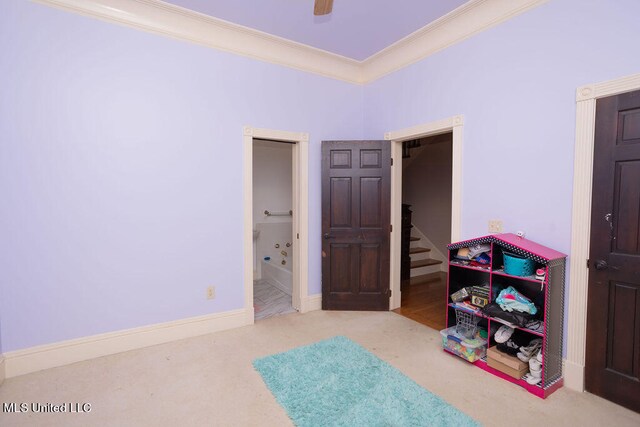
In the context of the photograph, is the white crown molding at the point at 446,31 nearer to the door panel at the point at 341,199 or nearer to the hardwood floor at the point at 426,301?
the door panel at the point at 341,199

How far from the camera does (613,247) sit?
1934 millimetres

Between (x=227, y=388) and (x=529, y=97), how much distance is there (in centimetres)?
319

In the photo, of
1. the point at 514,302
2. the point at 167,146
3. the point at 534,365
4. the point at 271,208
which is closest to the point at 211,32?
the point at 167,146

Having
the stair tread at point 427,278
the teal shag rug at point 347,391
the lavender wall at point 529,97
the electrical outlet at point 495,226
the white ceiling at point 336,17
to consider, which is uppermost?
the white ceiling at point 336,17

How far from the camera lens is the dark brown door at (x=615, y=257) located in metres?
1.84

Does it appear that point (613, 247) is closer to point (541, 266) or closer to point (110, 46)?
point (541, 266)

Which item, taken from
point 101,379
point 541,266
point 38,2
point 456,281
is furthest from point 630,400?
point 38,2

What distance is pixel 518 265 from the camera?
85.5 inches

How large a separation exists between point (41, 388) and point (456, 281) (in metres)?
3.41

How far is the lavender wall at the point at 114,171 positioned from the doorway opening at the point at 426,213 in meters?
2.85

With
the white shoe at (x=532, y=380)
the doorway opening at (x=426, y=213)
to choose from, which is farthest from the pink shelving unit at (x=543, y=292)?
the doorway opening at (x=426, y=213)

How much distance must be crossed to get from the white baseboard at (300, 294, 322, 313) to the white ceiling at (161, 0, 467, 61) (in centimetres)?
298

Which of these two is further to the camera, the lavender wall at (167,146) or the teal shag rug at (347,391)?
the lavender wall at (167,146)

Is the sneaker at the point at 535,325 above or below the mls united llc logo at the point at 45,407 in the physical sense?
above
